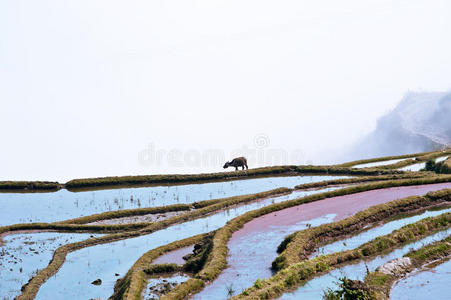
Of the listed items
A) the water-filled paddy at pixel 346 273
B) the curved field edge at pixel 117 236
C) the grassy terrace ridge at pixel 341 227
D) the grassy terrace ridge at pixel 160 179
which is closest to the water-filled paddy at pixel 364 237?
the grassy terrace ridge at pixel 341 227

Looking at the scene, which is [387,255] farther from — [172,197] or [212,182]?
[212,182]

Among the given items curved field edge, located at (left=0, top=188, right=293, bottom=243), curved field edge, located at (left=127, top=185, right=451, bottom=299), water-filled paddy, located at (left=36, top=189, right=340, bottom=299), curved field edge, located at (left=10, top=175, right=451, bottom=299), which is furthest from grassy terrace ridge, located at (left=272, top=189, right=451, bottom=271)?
curved field edge, located at (left=0, top=188, right=293, bottom=243)

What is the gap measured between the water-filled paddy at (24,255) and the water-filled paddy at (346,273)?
9.63m

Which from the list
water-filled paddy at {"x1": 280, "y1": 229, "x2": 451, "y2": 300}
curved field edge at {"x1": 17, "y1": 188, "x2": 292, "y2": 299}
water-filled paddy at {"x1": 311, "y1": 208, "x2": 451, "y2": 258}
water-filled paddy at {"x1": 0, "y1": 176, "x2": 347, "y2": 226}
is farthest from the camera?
water-filled paddy at {"x1": 0, "y1": 176, "x2": 347, "y2": 226}

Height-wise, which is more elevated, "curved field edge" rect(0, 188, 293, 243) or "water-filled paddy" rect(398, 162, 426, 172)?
"water-filled paddy" rect(398, 162, 426, 172)

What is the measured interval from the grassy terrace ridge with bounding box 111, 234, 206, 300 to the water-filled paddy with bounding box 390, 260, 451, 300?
7.12m

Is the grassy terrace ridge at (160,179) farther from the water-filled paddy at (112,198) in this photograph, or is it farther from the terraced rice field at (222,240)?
the terraced rice field at (222,240)

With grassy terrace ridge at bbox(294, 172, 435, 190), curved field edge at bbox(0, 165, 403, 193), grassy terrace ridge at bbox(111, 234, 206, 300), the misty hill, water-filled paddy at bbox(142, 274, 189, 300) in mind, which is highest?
the misty hill

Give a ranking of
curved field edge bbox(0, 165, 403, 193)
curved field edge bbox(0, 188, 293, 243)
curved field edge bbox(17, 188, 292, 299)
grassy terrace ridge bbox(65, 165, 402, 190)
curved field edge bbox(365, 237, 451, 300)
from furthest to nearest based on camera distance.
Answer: grassy terrace ridge bbox(65, 165, 402, 190)
curved field edge bbox(0, 165, 403, 193)
curved field edge bbox(0, 188, 293, 243)
curved field edge bbox(17, 188, 292, 299)
curved field edge bbox(365, 237, 451, 300)

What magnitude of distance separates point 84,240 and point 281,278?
1235 cm

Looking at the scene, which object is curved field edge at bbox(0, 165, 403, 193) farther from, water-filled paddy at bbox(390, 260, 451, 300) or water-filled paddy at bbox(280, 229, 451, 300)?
water-filled paddy at bbox(390, 260, 451, 300)

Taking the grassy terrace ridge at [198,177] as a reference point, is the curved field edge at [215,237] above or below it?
below

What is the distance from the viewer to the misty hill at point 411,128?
12888 centimetres

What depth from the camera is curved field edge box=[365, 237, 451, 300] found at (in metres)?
10.9
